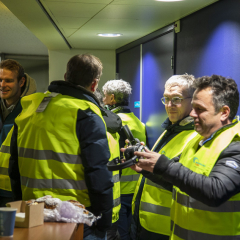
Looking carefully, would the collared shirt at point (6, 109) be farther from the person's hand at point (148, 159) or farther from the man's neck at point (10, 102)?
the person's hand at point (148, 159)

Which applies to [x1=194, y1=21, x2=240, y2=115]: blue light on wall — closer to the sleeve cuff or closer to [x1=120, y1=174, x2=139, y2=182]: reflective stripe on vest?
the sleeve cuff

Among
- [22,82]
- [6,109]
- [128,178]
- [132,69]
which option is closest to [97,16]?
[22,82]

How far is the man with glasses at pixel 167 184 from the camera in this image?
6.38 feet

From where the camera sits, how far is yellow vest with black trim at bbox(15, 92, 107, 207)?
170cm

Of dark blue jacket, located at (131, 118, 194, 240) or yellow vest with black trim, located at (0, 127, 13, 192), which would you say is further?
yellow vest with black trim, located at (0, 127, 13, 192)

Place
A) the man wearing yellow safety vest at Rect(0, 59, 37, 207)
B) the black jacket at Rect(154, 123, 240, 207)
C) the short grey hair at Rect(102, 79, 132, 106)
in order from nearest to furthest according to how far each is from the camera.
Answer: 1. the black jacket at Rect(154, 123, 240, 207)
2. the man wearing yellow safety vest at Rect(0, 59, 37, 207)
3. the short grey hair at Rect(102, 79, 132, 106)

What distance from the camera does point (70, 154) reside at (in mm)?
1704

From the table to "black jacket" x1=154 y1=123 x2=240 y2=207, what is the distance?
1.50ft

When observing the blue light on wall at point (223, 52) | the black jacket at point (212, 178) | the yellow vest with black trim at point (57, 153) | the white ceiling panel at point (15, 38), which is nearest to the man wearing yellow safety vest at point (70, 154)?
the yellow vest with black trim at point (57, 153)

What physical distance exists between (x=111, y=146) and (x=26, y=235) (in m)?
0.92

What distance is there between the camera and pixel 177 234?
157cm

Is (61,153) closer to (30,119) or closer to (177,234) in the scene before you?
(30,119)

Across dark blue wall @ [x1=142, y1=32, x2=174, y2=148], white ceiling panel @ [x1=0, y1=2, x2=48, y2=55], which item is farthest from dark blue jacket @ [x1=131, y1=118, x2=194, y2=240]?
white ceiling panel @ [x1=0, y1=2, x2=48, y2=55]

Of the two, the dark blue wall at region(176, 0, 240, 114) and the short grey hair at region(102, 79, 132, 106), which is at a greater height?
the dark blue wall at region(176, 0, 240, 114)
